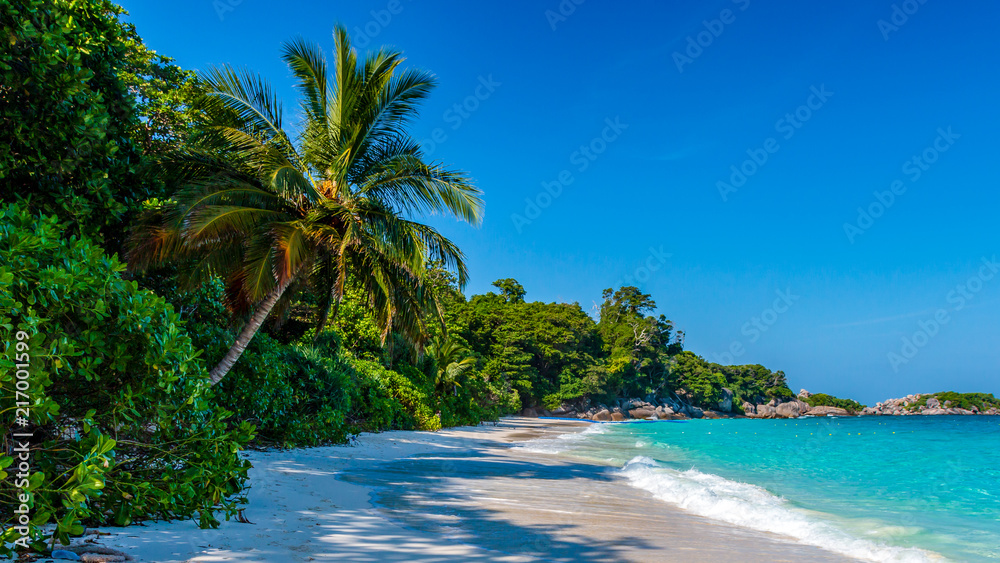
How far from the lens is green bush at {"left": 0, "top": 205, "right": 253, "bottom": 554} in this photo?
2.92 m

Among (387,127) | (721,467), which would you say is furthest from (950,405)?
(387,127)

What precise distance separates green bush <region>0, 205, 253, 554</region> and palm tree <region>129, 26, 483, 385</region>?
3.68 meters

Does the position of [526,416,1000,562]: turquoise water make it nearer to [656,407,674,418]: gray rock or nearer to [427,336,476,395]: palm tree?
[427,336,476,395]: palm tree

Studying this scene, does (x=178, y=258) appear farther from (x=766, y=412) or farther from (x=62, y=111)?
(x=766, y=412)

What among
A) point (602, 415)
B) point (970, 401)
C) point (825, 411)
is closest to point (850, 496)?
point (602, 415)

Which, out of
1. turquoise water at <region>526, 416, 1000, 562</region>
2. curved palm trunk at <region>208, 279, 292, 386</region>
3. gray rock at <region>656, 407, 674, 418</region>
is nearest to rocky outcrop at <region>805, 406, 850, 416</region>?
gray rock at <region>656, 407, 674, 418</region>

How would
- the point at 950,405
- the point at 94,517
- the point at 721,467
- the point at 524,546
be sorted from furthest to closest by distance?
the point at 950,405
the point at 721,467
the point at 524,546
the point at 94,517

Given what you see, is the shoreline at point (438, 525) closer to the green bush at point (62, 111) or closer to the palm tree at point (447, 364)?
the green bush at point (62, 111)

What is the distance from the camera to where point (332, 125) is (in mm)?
9273

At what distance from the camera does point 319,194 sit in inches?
339

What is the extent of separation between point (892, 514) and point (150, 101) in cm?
1519

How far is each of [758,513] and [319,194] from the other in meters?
7.98

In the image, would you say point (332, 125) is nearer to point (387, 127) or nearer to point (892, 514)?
point (387, 127)

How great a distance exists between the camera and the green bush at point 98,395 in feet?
9.59
